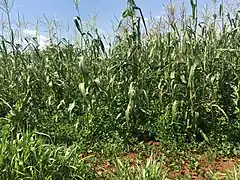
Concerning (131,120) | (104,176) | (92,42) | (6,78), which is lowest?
(104,176)

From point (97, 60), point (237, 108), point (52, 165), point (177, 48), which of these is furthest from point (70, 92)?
point (237, 108)

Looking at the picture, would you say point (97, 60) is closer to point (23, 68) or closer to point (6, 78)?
point (23, 68)

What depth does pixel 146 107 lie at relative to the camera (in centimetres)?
444

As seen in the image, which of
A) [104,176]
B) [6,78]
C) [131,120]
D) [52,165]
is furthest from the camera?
[6,78]

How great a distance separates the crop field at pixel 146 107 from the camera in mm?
3770

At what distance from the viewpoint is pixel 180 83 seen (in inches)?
164

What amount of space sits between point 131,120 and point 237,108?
4.01 feet

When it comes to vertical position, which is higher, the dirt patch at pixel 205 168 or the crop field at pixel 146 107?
the crop field at pixel 146 107

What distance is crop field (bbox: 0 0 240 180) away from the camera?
3770 mm

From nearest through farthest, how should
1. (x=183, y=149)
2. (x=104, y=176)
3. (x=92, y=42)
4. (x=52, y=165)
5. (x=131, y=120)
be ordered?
1. (x=52, y=165)
2. (x=104, y=176)
3. (x=183, y=149)
4. (x=131, y=120)
5. (x=92, y=42)

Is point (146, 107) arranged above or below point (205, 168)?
above

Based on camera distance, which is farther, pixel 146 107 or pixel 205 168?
pixel 146 107

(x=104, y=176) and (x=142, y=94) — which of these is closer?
(x=104, y=176)

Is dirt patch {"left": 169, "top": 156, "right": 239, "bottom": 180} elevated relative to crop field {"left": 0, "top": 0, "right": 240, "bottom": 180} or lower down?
lower down
